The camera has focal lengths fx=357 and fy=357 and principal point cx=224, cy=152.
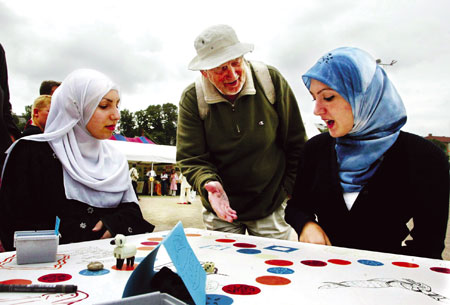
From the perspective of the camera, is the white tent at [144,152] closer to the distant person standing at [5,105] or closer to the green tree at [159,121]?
the distant person standing at [5,105]

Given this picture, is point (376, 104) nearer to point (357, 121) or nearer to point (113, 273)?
point (357, 121)

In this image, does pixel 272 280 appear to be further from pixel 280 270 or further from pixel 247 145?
pixel 247 145

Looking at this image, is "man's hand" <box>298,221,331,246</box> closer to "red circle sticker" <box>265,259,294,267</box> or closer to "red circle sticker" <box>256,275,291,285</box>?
"red circle sticker" <box>265,259,294,267</box>

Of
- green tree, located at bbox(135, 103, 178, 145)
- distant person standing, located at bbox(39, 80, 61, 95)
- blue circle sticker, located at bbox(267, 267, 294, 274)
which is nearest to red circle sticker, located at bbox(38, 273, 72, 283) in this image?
blue circle sticker, located at bbox(267, 267, 294, 274)

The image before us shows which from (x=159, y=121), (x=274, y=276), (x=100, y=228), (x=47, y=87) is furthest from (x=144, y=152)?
(x=159, y=121)

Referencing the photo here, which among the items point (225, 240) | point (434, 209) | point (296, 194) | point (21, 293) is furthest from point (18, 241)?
point (434, 209)

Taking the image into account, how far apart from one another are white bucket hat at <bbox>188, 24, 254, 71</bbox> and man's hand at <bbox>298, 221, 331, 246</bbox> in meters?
0.84

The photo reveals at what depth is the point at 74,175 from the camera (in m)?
1.57

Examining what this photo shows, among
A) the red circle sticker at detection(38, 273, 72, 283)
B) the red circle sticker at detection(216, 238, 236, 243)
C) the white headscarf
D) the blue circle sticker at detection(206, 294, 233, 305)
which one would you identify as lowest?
the red circle sticker at detection(216, 238, 236, 243)

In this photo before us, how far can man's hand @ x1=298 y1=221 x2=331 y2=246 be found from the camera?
1.38 metres

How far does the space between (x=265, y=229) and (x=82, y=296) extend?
1.29 m

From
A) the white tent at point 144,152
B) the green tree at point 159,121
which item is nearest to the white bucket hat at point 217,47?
the white tent at point 144,152

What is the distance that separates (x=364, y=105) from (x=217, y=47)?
2.57 ft

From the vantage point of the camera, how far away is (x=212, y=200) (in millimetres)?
1628
